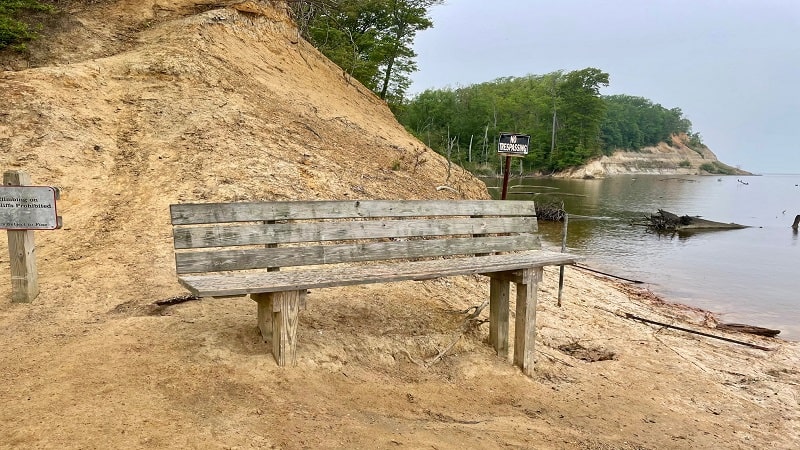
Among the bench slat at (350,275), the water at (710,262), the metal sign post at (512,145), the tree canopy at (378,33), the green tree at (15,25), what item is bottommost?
the water at (710,262)

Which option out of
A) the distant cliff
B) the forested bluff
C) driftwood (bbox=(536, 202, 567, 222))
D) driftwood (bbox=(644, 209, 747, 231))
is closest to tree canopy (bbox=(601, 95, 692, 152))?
the distant cliff

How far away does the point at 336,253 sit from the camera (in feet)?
14.6

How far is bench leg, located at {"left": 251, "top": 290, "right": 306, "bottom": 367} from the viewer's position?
12.8 feet

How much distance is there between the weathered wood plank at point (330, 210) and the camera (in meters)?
4.03

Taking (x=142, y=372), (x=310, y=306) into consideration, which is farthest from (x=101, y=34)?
(x=142, y=372)

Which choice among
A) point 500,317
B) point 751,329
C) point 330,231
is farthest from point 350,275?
point 751,329

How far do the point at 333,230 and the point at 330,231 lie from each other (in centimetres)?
3

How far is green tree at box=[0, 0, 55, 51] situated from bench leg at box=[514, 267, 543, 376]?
10219mm

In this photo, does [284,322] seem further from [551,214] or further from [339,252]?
→ [551,214]

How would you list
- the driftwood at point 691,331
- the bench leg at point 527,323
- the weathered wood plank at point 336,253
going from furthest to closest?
the driftwood at point 691,331, the bench leg at point 527,323, the weathered wood plank at point 336,253

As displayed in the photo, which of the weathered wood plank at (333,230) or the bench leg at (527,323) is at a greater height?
the weathered wood plank at (333,230)

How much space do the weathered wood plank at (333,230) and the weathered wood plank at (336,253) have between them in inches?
3.1

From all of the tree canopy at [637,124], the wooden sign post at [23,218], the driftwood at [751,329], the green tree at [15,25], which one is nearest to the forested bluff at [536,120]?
the tree canopy at [637,124]

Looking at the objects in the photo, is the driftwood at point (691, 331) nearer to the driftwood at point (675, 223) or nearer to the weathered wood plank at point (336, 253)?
the weathered wood plank at point (336, 253)
